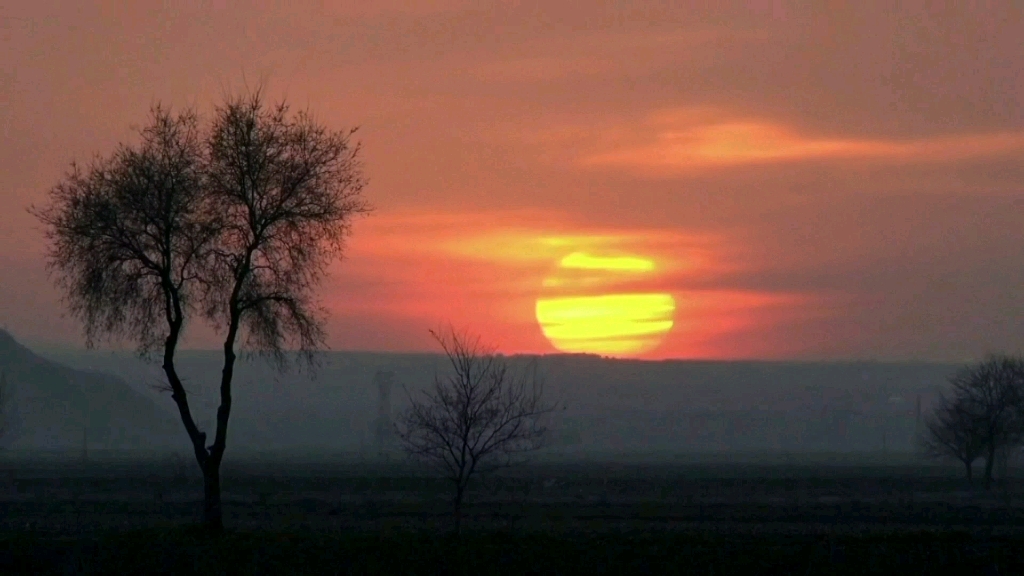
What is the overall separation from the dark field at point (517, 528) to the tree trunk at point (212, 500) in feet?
1.38

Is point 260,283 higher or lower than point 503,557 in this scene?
higher

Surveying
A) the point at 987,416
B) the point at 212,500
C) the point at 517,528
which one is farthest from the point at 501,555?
the point at 987,416

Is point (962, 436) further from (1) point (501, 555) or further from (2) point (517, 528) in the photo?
(1) point (501, 555)

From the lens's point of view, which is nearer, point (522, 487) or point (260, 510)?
point (260, 510)

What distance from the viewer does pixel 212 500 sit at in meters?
27.5

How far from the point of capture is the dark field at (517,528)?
22719 mm

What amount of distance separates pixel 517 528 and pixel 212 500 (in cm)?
958

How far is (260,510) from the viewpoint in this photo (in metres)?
44.5

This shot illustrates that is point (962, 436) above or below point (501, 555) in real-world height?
above

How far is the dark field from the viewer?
74.5 ft

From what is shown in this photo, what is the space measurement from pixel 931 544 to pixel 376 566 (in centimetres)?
1196

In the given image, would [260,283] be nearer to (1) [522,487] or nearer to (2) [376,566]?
(2) [376,566]

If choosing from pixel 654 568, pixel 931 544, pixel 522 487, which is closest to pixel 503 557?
pixel 654 568

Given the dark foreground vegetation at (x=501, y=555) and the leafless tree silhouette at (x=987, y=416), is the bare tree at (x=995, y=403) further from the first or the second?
the dark foreground vegetation at (x=501, y=555)
